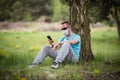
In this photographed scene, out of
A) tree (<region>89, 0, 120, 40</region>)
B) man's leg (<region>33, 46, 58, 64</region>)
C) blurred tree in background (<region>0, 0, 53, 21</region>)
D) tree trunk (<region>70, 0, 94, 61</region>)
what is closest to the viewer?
man's leg (<region>33, 46, 58, 64</region>)

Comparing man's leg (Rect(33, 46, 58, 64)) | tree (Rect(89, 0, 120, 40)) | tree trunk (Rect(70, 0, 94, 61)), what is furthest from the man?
tree (Rect(89, 0, 120, 40))

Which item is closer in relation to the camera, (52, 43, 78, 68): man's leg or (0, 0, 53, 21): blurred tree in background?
(52, 43, 78, 68): man's leg

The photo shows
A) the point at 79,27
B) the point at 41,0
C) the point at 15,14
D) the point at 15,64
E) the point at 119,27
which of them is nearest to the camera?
the point at 15,64

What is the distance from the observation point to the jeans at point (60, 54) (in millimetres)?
Result: 8625

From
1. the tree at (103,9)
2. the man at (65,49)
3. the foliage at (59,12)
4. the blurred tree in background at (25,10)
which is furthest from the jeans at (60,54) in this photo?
the foliage at (59,12)

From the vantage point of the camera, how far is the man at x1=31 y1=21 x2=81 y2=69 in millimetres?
8641

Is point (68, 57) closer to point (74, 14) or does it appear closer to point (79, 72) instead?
point (79, 72)

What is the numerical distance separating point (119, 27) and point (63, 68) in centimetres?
1062

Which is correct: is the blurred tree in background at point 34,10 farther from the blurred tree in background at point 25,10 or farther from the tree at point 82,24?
the tree at point 82,24

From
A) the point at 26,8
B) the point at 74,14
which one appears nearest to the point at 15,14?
the point at 26,8

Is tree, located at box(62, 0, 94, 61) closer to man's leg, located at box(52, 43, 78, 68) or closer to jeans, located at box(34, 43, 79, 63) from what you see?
jeans, located at box(34, 43, 79, 63)

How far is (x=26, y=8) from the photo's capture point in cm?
4881

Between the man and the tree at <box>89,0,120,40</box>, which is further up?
the tree at <box>89,0,120,40</box>

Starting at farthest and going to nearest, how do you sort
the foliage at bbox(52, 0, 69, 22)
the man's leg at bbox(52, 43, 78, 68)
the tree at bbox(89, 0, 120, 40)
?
the foliage at bbox(52, 0, 69, 22), the tree at bbox(89, 0, 120, 40), the man's leg at bbox(52, 43, 78, 68)
